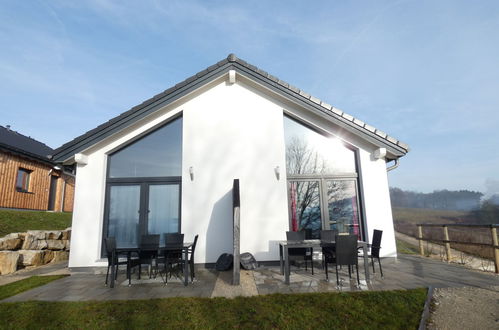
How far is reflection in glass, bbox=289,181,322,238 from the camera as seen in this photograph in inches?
281

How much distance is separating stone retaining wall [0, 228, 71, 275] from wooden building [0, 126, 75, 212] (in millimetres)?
3484

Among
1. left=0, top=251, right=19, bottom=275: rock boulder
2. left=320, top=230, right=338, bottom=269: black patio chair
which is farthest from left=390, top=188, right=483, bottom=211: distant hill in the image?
left=0, top=251, right=19, bottom=275: rock boulder

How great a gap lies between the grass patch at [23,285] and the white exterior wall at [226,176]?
2.13ft

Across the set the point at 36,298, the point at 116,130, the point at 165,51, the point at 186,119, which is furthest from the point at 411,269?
the point at 165,51

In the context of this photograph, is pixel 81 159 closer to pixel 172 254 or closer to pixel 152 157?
pixel 152 157

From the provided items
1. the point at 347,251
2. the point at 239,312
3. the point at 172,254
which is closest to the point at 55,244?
the point at 172,254

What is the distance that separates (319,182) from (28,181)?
622 inches

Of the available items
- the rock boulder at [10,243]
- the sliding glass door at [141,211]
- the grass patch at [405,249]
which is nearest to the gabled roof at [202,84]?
the sliding glass door at [141,211]

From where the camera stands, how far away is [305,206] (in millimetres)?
7238

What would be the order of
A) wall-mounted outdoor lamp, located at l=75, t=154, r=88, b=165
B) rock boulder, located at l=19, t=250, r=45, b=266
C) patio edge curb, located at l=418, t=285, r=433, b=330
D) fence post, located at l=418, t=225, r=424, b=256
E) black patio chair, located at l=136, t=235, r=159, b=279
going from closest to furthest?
1. patio edge curb, located at l=418, t=285, r=433, b=330
2. black patio chair, located at l=136, t=235, r=159, b=279
3. wall-mounted outdoor lamp, located at l=75, t=154, r=88, b=165
4. rock boulder, located at l=19, t=250, r=45, b=266
5. fence post, located at l=418, t=225, r=424, b=256

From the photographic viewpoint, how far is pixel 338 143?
7.61m

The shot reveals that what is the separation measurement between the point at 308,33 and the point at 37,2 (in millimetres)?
9855

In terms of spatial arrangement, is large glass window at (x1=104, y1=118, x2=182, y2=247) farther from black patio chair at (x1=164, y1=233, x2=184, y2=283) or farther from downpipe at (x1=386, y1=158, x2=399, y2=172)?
downpipe at (x1=386, y1=158, x2=399, y2=172)

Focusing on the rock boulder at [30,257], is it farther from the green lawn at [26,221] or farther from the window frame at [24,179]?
the window frame at [24,179]
